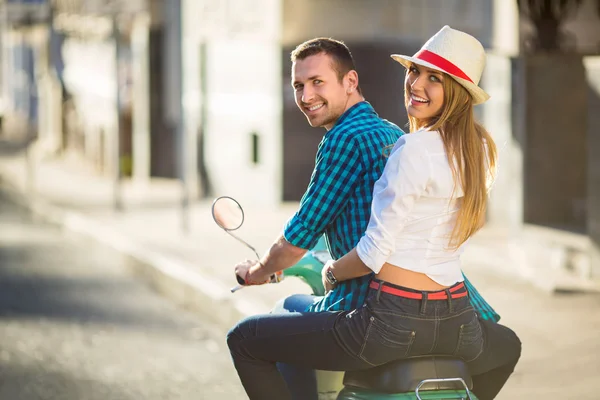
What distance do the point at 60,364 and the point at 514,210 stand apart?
552cm

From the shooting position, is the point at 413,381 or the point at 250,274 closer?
the point at 413,381

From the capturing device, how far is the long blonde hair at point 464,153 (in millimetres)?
3766

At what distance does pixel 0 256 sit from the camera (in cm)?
1305

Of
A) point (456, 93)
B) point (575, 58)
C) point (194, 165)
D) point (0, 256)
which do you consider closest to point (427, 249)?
point (456, 93)

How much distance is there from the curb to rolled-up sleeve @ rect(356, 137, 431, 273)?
197 inches

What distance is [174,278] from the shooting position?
35.6 ft

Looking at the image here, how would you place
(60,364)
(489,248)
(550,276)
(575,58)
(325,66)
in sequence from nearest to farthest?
(325,66) → (60,364) → (550,276) → (575,58) → (489,248)

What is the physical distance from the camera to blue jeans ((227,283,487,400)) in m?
3.77

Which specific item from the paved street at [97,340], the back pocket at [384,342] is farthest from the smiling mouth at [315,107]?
the paved street at [97,340]

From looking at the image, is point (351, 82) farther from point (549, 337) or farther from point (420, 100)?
point (549, 337)

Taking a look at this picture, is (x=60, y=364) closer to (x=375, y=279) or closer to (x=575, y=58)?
(x=375, y=279)

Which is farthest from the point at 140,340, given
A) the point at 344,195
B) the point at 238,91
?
the point at 238,91

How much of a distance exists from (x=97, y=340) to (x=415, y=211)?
204 inches

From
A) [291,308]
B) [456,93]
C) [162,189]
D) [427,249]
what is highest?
[456,93]
